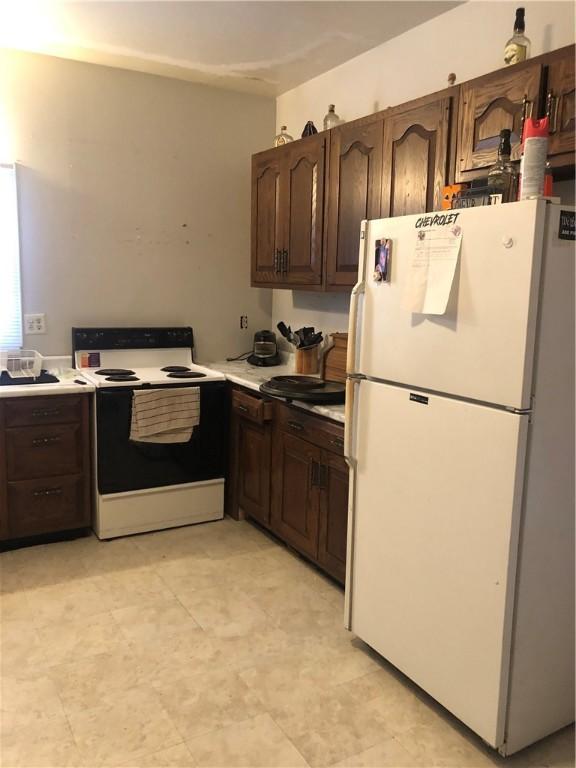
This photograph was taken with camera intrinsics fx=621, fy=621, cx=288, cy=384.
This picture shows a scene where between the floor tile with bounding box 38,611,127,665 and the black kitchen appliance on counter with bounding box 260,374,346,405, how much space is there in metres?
1.26

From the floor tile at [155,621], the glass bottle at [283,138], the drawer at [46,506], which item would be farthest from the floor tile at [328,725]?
the glass bottle at [283,138]

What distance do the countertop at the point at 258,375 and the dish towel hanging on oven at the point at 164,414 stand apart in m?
0.28

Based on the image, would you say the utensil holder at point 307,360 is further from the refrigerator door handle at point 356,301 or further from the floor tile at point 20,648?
the floor tile at point 20,648

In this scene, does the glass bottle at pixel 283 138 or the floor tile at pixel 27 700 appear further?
the glass bottle at pixel 283 138

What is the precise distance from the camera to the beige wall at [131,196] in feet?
11.6

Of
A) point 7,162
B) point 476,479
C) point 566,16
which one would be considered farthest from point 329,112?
point 476,479

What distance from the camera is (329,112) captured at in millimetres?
3434

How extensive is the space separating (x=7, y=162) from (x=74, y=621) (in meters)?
2.49

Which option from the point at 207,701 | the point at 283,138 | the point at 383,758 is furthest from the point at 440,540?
the point at 283,138

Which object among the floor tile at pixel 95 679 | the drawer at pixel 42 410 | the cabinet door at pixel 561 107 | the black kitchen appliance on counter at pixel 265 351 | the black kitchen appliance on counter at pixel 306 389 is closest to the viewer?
the cabinet door at pixel 561 107

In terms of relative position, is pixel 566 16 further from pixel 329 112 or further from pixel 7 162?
pixel 7 162

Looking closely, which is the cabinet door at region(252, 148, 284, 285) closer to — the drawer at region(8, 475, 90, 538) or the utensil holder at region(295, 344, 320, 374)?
the utensil holder at region(295, 344, 320, 374)

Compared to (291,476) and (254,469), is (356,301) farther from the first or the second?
(254,469)

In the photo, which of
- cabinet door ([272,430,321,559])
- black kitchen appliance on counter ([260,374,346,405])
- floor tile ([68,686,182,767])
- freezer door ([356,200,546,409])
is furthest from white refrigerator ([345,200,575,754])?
floor tile ([68,686,182,767])
